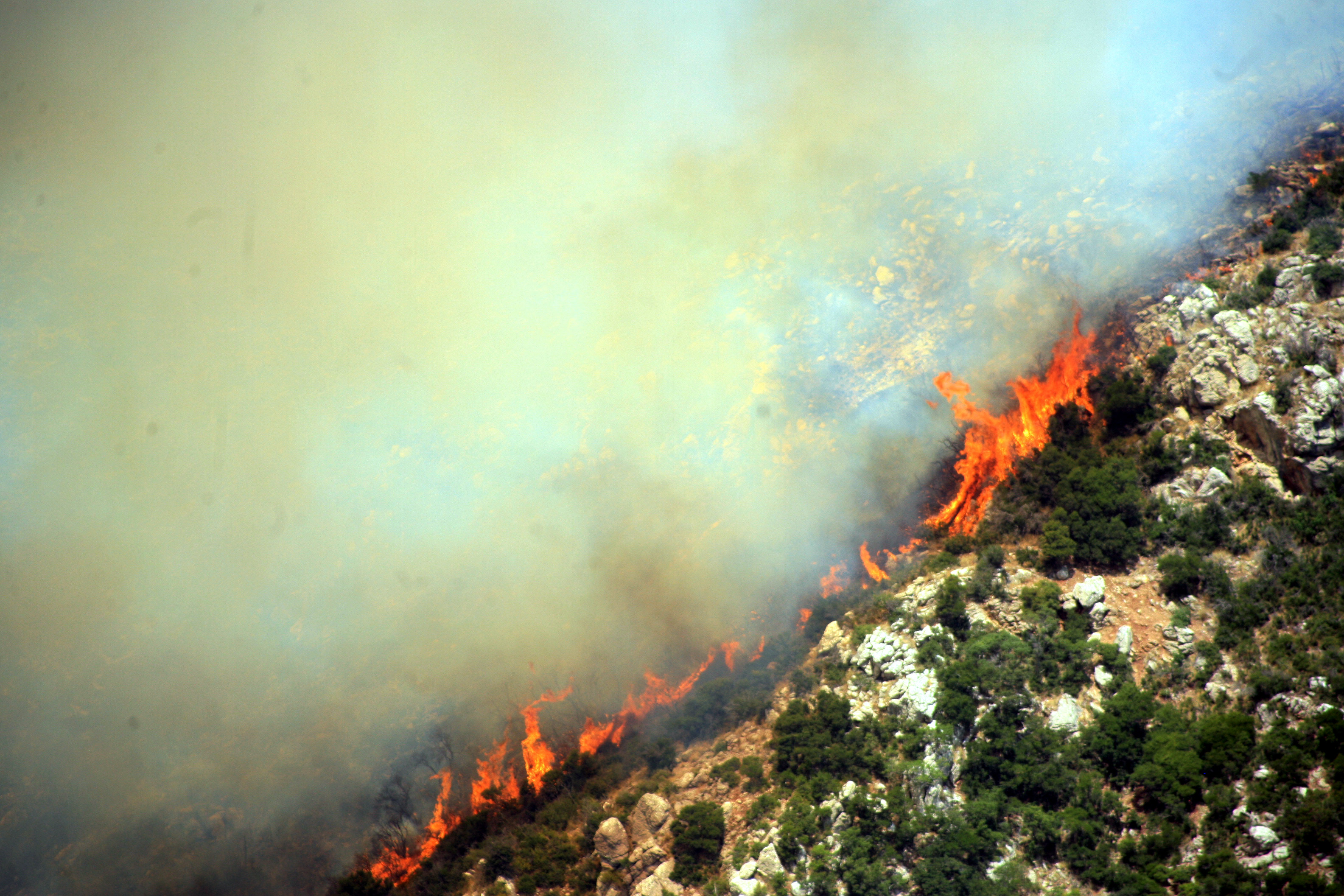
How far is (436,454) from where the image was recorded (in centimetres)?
4666

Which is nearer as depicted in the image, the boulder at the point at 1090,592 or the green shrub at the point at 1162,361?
the boulder at the point at 1090,592

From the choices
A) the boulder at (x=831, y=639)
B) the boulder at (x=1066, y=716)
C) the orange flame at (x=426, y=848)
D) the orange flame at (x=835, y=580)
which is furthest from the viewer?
the orange flame at (x=835, y=580)

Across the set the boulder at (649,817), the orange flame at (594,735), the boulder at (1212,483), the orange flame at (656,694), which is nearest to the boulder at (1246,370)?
the boulder at (1212,483)

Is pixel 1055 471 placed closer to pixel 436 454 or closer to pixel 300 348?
pixel 436 454

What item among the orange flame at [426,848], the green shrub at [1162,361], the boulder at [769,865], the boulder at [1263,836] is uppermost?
the green shrub at [1162,361]

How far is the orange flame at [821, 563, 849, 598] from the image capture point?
39531 mm

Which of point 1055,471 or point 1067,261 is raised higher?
point 1067,261

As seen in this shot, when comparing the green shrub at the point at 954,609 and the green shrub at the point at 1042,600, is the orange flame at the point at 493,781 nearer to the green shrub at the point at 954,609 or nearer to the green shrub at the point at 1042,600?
the green shrub at the point at 954,609

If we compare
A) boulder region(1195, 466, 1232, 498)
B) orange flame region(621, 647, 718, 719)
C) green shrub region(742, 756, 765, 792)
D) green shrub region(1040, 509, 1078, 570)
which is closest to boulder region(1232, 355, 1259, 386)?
boulder region(1195, 466, 1232, 498)

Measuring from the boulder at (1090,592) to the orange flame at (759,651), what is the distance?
15322 millimetres

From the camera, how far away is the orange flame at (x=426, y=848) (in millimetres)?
36031

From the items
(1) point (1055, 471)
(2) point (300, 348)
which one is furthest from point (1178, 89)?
(2) point (300, 348)

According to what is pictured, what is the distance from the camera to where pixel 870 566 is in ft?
129

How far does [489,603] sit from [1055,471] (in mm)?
32081
